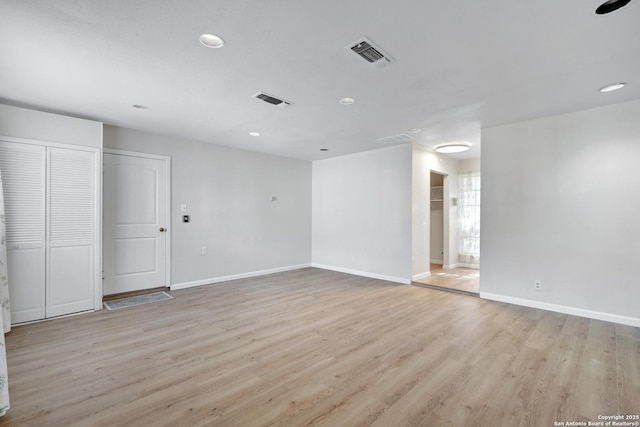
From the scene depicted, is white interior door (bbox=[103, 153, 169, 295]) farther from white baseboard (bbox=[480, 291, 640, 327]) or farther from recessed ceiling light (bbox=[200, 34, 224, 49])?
white baseboard (bbox=[480, 291, 640, 327])

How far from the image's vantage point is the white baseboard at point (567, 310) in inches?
133

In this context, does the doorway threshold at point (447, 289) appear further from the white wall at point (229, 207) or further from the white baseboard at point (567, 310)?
the white wall at point (229, 207)

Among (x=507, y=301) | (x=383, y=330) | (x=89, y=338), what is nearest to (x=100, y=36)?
(x=89, y=338)

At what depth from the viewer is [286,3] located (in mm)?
1818

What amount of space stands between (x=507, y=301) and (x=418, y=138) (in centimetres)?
296

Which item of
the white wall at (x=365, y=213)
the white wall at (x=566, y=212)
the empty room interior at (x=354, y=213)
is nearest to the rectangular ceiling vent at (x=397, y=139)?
the empty room interior at (x=354, y=213)

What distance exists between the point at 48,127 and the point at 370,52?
4.05 metres

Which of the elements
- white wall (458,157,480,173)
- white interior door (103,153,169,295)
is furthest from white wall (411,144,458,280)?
white interior door (103,153,169,295)

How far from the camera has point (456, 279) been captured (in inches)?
221

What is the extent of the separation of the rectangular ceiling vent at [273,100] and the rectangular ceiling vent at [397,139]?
2.20 meters

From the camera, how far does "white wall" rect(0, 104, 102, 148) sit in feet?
11.0

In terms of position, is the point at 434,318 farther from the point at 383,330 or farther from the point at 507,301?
the point at 507,301

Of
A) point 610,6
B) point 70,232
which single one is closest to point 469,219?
point 610,6

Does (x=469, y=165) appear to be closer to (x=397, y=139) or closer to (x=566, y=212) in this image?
(x=397, y=139)
